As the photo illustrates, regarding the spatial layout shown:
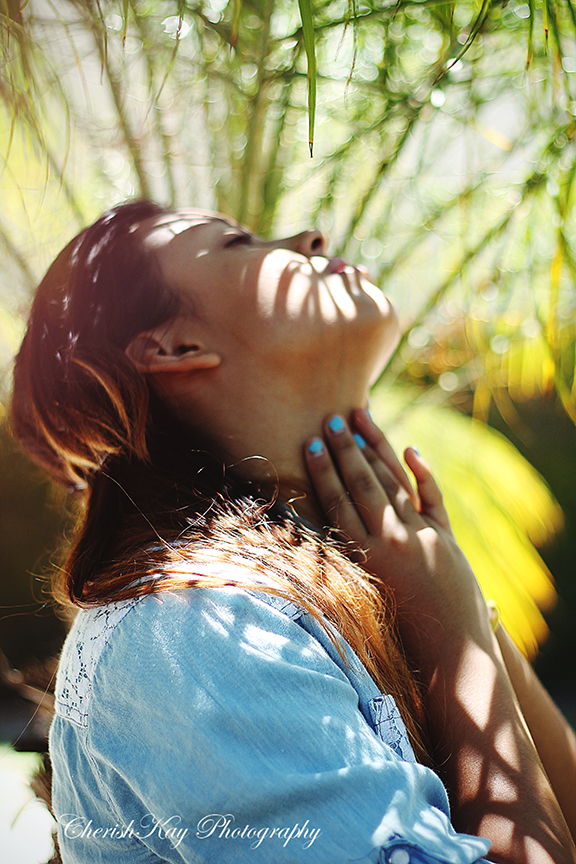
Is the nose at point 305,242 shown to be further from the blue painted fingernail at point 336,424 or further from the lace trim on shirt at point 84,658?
the lace trim on shirt at point 84,658

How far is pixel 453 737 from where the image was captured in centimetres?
48

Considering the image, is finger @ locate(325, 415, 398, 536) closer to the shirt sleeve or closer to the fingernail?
the fingernail

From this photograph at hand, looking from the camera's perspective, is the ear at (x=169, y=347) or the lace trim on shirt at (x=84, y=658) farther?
the ear at (x=169, y=347)

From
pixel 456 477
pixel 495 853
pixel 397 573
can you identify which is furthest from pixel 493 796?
pixel 456 477

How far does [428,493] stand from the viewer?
0.63 m

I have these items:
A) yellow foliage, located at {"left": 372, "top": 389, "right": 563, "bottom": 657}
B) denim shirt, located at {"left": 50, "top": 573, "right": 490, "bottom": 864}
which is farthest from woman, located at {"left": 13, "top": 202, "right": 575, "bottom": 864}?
yellow foliage, located at {"left": 372, "top": 389, "right": 563, "bottom": 657}

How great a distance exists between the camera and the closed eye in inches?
23.3

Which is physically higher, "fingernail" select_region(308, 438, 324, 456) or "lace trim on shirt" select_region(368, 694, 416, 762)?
"fingernail" select_region(308, 438, 324, 456)

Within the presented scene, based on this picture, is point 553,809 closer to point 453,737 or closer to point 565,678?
point 453,737

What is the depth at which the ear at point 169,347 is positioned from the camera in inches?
22.2

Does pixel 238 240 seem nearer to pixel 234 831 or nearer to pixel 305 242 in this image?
pixel 305 242

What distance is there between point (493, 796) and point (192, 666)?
26 cm

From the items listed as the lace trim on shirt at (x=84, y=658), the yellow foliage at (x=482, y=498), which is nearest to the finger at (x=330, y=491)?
the lace trim on shirt at (x=84, y=658)

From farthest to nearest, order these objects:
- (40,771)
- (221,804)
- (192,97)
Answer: (192,97), (40,771), (221,804)
